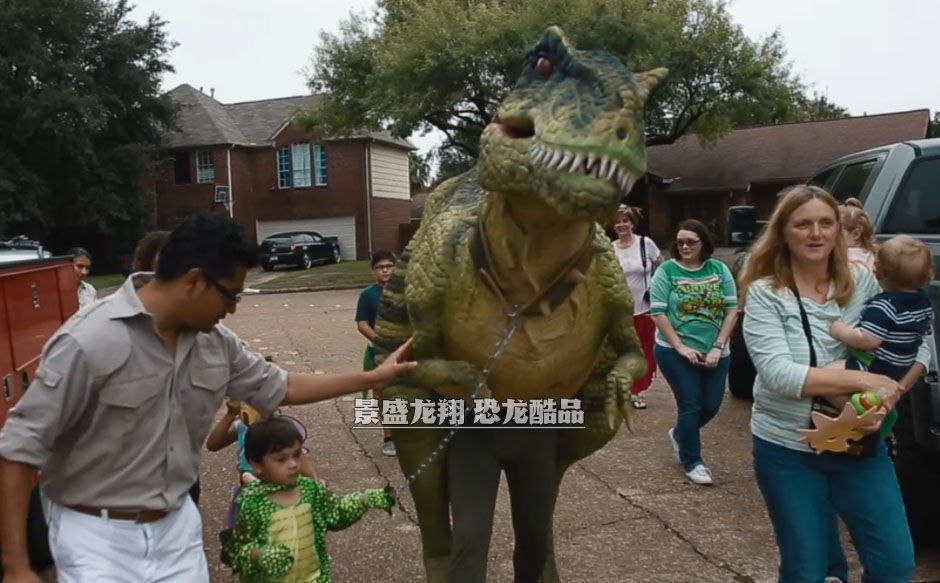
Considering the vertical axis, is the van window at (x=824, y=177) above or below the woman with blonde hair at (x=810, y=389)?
above

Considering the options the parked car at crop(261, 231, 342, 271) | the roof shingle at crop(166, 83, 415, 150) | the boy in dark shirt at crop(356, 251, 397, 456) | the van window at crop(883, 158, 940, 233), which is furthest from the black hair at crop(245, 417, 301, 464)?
the roof shingle at crop(166, 83, 415, 150)

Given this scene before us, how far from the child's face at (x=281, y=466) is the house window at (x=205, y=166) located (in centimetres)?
2817

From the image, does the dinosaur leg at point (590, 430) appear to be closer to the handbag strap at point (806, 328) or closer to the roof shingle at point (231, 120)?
the handbag strap at point (806, 328)

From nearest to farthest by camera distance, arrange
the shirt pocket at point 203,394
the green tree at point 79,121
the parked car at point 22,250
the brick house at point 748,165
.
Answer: the shirt pocket at point 203,394, the parked car at point 22,250, the green tree at point 79,121, the brick house at point 748,165

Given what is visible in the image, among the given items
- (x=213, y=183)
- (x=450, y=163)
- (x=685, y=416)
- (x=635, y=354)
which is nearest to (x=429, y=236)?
(x=635, y=354)

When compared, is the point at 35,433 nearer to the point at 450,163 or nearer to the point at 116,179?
the point at 116,179

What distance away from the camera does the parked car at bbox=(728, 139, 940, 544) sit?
3.55m

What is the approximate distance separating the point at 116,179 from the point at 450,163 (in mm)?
16011

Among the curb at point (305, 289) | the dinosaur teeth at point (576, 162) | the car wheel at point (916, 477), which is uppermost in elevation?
the dinosaur teeth at point (576, 162)

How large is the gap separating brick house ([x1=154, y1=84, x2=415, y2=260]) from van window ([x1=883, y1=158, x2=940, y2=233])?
81.3 feet

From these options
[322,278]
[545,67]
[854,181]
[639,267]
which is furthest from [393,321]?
[322,278]

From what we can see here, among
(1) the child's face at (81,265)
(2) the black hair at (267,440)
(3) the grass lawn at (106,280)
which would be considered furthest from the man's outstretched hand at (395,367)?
(3) the grass lawn at (106,280)

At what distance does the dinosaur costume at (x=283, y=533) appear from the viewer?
2.85m

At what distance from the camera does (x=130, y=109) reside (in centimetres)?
2727
